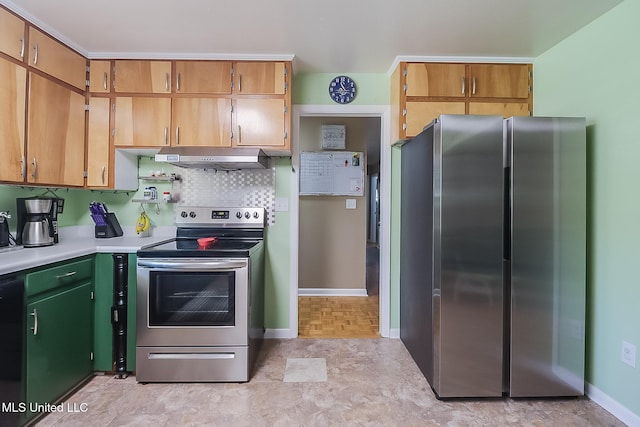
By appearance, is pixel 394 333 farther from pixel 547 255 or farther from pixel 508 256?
pixel 547 255

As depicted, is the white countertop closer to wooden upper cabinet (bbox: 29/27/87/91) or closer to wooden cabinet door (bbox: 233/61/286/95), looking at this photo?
wooden upper cabinet (bbox: 29/27/87/91)

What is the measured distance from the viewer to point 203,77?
2.35 m

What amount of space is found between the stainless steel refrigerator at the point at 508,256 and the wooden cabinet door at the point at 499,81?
2.30 feet

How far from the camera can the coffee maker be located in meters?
2.01

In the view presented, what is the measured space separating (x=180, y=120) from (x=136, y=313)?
143 centimetres

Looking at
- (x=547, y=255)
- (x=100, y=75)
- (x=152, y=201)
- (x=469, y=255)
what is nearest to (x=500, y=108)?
(x=547, y=255)

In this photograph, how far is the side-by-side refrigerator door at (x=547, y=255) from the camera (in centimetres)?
181

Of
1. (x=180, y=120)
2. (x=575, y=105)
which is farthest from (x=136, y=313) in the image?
(x=575, y=105)

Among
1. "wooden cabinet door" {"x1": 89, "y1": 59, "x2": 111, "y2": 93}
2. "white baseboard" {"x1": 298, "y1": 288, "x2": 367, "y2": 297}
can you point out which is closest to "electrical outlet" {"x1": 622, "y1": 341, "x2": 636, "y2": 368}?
"white baseboard" {"x1": 298, "y1": 288, "x2": 367, "y2": 297}

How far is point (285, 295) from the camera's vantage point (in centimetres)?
272

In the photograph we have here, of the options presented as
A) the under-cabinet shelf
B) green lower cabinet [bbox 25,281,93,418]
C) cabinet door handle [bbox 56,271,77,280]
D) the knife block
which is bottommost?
green lower cabinet [bbox 25,281,93,418]

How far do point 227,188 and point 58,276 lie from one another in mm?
1300

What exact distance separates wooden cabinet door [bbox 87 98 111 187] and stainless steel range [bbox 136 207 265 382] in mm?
832

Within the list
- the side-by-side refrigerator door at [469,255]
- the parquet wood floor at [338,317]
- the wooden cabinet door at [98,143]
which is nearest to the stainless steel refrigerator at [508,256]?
the side-by-side refrigerator door at [469,255]
